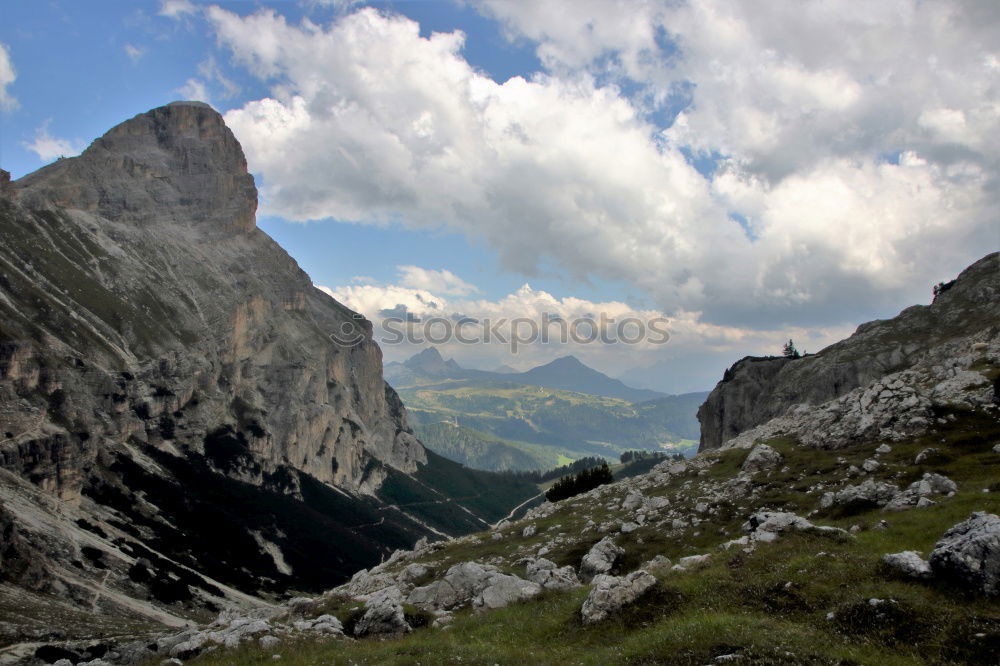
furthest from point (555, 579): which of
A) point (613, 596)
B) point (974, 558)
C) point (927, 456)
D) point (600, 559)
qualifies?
point (927, 456)

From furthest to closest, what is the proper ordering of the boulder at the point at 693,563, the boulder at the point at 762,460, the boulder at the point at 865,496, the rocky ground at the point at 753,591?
1. the boulder at the point at 762,460
2. the boulder at the point at 865,496
3. the boulder at the point at 693,563
4. the rocky ground at the point at 753,591

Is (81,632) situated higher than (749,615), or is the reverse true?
(749,615)

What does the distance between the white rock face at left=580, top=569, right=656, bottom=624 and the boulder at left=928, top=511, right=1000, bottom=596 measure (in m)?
11.0

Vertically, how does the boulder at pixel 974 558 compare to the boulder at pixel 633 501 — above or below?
above

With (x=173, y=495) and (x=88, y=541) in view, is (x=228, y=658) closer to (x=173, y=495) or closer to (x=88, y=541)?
(x=88, y=541)

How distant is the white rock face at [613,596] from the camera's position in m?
24.9

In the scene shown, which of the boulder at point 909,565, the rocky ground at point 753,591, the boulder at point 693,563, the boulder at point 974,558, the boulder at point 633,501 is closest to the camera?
the rocky ground at point 753,591

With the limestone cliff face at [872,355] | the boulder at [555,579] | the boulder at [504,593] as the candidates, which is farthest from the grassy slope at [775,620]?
the limestone cliff face at [872,355]

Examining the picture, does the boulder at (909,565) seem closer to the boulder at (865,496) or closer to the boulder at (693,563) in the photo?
the boulder at (693,563)

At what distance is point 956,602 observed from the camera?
1881 centimetres

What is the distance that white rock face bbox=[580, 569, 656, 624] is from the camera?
24938mm

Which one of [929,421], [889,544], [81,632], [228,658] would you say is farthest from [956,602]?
[81,632]

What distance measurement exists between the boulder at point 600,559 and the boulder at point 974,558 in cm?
2730

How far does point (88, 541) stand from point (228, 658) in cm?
12359
